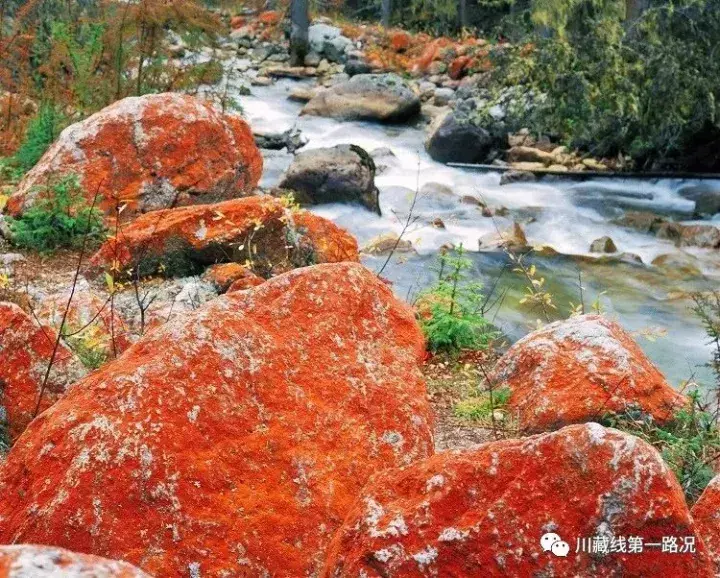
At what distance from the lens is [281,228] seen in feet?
21.0

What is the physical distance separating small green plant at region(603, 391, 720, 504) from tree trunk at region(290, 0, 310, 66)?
63.5ft

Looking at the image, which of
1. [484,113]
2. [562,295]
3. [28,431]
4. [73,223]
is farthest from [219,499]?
[484,113]

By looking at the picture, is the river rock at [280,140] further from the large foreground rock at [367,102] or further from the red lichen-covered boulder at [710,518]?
the red lichen-covered boulder at [710,518]

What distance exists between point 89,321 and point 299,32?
19.2 meters

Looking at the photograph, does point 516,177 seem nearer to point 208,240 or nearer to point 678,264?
point 678,264

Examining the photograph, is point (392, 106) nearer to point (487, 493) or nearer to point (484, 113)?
point (484, 113)

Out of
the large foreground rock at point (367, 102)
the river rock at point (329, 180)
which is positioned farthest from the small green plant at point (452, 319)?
the large foreground rock at point (367, 102)

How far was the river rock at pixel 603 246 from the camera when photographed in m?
→ 11.1

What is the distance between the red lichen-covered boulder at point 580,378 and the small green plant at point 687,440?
0.22 ft

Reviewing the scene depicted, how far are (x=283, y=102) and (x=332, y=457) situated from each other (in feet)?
54.7

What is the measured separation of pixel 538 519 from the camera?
258cm

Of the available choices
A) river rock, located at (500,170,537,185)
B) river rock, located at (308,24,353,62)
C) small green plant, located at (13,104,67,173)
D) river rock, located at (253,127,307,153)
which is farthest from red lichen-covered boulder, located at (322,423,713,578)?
river rock, located at (308,24,353,62)

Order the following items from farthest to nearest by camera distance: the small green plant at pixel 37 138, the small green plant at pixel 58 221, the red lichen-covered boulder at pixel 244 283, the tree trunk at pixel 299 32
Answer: the tree trunk at pixel 299 32 → the small green plant at pixel 37 138 → the small green plant at pixel 58 221 → the red lichen-covered boulder at pixel 244 283

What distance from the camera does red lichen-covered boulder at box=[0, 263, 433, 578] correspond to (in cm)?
288
